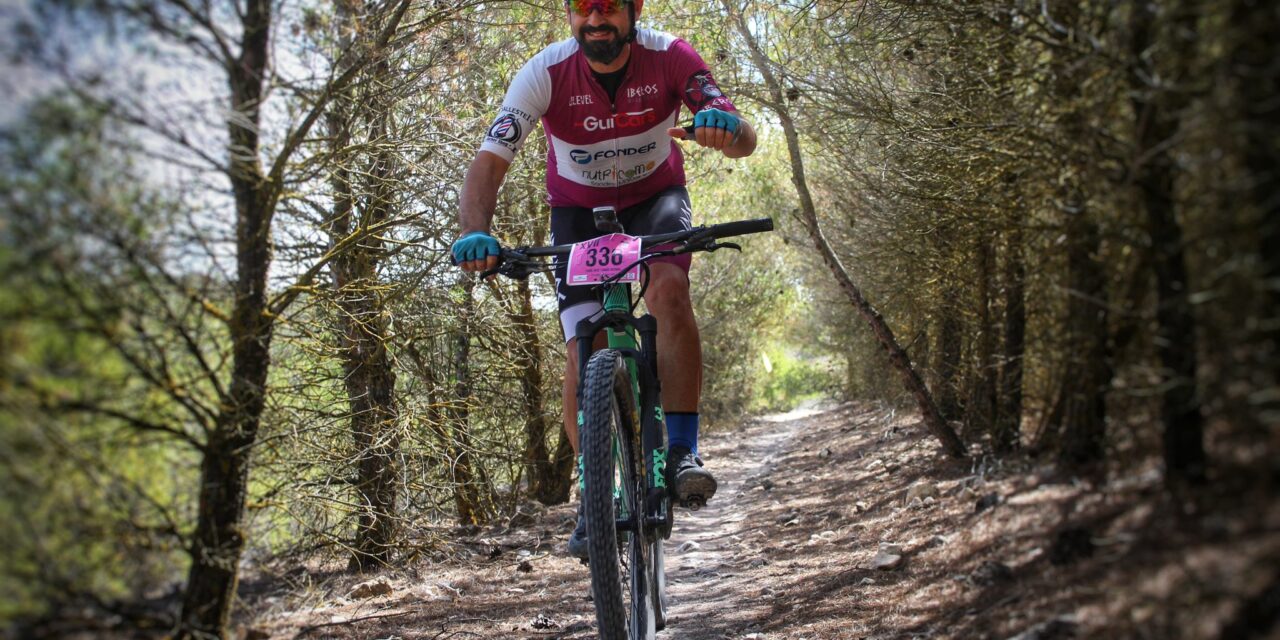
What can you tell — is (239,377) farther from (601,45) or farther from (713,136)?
(601,45)

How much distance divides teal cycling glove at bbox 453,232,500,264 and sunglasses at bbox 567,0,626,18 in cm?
111

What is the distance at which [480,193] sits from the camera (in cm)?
377

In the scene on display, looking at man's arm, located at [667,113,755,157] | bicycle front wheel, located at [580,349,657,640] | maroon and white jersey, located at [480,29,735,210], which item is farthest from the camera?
maroon and white jersey, located at [480,29,735,210]

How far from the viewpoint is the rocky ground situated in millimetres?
1612

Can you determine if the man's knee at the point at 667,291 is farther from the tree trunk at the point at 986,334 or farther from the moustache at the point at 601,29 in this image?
the tree trunk at the point at 986,334

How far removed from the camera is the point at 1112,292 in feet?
7.34

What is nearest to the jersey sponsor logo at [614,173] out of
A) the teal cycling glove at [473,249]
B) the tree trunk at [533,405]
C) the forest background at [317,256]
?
the teal cycling glove at [473,249]

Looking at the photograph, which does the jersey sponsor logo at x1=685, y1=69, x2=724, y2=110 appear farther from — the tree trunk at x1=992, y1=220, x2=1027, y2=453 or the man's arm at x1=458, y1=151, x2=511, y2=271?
the tree trunk at x1=992, y1=220, x2=1027, y2=453

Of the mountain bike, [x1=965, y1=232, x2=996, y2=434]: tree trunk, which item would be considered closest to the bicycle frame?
the mountain bike

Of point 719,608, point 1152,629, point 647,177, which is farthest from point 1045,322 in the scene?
point 719,608

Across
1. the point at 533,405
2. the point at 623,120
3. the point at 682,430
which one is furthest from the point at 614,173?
the point at 533,405

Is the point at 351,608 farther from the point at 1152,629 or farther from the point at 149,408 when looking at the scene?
the point at 1152,629

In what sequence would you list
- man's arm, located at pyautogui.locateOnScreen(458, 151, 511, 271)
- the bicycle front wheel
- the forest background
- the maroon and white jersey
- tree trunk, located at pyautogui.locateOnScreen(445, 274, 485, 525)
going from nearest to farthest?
the forest background
the bicycle front wheel
man's arm, located at pyautogui.locateOnScreen(458, 151, 511, 271)
the maroon and white jersey
tree trunk, located at pyautogui.locateOnScreen(445, 274, 485, 525)

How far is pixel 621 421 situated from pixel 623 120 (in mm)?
1359
